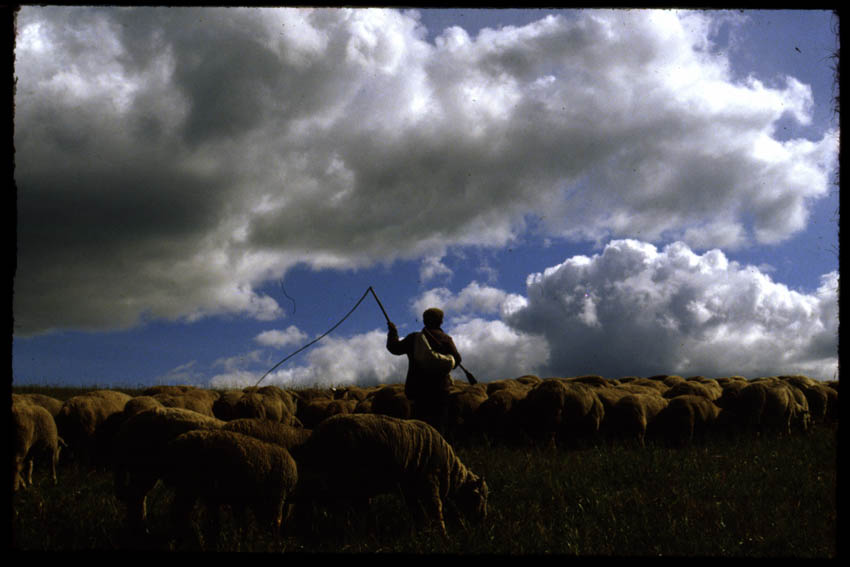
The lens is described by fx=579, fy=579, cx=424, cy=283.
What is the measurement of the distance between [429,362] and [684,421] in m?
8.31

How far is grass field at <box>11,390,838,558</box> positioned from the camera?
599 centimetres

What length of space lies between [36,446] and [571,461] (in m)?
9.62

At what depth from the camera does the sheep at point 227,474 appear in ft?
18.0

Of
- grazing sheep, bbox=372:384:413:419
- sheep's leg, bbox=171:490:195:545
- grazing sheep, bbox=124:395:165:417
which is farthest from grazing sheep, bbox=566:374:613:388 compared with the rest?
sheep's leg, bbox=171:490:195:545

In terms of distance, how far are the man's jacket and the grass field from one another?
1.65 m

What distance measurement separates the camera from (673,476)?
9.70 m

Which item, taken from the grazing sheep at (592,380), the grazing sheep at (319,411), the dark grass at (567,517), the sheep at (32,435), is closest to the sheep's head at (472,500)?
the dark grass at (567,517)

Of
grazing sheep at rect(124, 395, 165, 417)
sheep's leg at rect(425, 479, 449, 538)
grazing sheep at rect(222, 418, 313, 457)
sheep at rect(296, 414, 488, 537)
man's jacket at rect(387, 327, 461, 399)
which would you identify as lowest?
sheep's leg at rect(425, 479, 449, 538)

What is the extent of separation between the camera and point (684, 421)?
13922 mm

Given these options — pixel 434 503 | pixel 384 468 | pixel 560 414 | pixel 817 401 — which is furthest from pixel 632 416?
pixel 384 468

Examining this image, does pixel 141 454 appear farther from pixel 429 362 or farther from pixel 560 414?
pixel 560 414

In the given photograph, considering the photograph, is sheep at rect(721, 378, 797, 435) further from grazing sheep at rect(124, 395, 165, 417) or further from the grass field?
grazing sheep at rect(124, 395, 165, 417)

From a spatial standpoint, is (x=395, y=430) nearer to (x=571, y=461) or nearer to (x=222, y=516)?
(x=222, y=516)

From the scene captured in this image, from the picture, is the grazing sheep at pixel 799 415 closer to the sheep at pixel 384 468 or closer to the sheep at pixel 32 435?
the sheep at pixel 384 468
